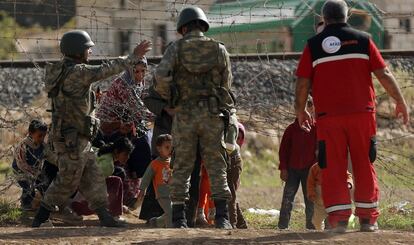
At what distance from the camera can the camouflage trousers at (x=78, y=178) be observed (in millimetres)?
9148

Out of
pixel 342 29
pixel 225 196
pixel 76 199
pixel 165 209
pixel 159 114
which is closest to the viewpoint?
pixel 342 29

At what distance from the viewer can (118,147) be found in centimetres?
1107

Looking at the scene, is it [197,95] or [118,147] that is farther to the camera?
[118,147]

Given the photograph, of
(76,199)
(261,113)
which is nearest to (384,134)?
(261,113)

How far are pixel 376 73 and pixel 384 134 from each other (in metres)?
9.68

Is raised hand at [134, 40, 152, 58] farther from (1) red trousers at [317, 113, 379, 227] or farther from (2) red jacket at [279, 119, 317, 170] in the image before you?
(2) red jacket at [279, 119, 317, 170]

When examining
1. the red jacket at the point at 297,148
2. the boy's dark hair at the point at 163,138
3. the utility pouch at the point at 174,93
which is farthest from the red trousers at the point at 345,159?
the red jacket at the point at 297,148

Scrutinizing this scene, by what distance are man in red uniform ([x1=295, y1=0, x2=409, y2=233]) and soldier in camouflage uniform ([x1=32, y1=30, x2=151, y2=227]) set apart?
1.44 metres

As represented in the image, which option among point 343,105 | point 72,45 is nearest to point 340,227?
point 343,105

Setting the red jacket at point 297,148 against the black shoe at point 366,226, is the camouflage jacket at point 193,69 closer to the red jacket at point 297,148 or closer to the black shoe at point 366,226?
the black shoe at point 366,226

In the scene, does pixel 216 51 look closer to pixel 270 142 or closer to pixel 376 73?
pixel 376 73

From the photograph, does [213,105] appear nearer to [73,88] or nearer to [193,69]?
[193,69]

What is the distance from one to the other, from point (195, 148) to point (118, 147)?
7.76ft

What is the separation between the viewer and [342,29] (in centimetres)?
833
